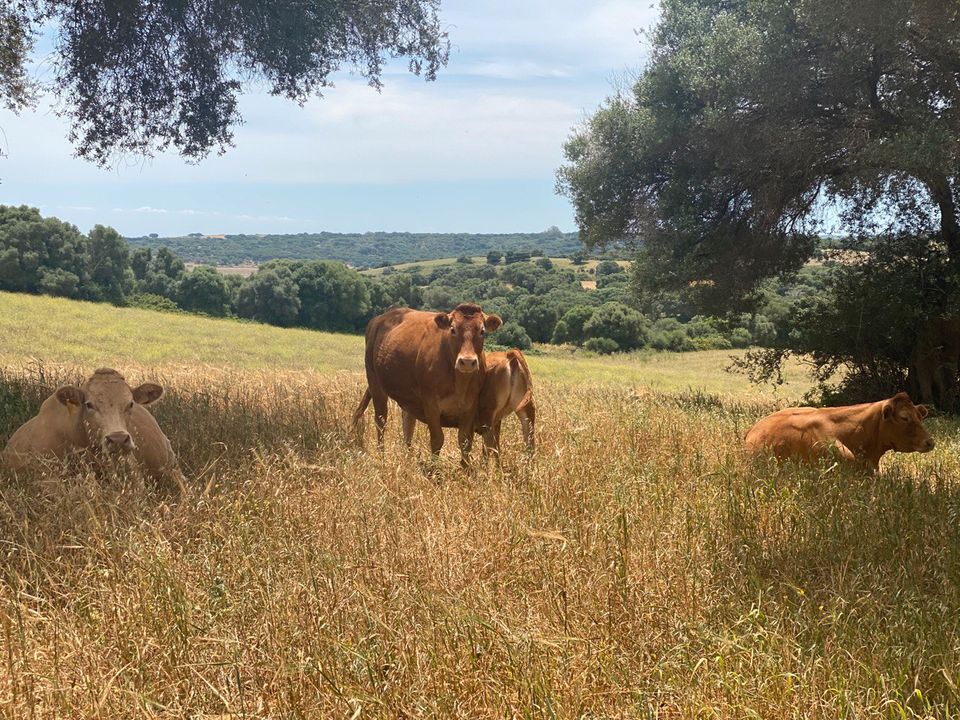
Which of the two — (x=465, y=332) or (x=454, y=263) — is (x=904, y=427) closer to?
(x=465, y=332)

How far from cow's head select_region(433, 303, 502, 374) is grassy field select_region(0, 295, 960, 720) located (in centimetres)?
107

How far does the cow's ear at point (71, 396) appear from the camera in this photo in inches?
259

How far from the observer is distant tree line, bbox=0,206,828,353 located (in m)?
50.5

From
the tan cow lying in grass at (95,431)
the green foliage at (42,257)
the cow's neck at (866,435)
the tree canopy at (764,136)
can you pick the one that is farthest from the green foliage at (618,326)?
the tan cow lying in grass at (95,431)

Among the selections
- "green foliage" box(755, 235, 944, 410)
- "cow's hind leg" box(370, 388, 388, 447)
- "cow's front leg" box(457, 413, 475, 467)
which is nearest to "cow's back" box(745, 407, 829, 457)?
"cow's front leg" box(457, 413, 475, 467)

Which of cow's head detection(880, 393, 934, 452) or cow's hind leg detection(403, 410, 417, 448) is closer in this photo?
cow's head detection(880, 393, 934, 452)

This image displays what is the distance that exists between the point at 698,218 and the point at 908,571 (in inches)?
537

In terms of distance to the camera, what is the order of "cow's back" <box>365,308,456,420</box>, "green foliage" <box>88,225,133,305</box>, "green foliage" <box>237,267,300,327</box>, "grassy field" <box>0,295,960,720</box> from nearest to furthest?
"grassy field" <box>0,295,960,720</box> < "cow's back" <box>365,308,456,420</box> < "green foliage" <box>88,225,133,305</box> < "green foliage" <box>237,267,300,327</box>

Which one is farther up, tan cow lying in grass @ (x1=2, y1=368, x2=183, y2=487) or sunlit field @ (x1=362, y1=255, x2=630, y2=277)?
sunlit field @ (x1=362, y1=255, x2=630, y2=277)

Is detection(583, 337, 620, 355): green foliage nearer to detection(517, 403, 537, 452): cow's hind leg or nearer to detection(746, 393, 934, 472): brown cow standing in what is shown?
detection(517, 403, 537, 452): cow's hind leg

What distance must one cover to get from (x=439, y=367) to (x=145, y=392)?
3.02 m

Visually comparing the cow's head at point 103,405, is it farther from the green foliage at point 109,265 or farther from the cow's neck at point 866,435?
the green foliage at point 109,265

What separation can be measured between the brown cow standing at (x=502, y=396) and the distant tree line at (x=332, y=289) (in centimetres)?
3353

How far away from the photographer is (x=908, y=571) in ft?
14.6
